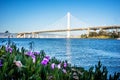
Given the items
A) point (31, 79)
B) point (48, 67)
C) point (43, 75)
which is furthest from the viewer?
point (48, 67)

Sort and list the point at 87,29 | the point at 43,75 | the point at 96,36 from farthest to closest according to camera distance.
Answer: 1. the point at 96,36
2. the point at 87,29
3. the point at 43,75

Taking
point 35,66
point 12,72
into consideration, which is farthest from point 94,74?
point 12,72

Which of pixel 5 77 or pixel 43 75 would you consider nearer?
pixel 5 77

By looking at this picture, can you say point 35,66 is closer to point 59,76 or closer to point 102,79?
point 59,76

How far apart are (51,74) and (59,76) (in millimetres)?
156

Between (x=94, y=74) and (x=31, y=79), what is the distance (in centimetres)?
71

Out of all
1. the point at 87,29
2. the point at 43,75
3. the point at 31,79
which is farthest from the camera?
the point at 87,29

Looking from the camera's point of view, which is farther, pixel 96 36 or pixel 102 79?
pixel 96 36

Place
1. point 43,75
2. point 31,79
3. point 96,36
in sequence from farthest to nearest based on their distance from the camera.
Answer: point 96,36 < point 43,75 < point 31,79

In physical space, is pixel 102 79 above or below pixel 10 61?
below

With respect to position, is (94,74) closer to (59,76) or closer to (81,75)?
(81,75)

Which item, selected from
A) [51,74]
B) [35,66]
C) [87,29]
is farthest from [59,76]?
[87,29]

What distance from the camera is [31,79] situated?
2562mm

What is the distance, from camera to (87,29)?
60.2 m
